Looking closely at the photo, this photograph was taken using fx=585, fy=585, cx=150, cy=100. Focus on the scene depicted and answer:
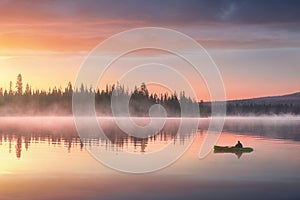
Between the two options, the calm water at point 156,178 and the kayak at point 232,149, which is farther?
the kayak at point 232,149

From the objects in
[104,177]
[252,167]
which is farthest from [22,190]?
[252,167]

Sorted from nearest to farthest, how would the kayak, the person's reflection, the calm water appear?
the calm water → the person's reflection → the kayak

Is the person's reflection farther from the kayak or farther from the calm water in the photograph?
the kayak

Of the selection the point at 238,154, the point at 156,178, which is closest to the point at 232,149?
the point at 238,154

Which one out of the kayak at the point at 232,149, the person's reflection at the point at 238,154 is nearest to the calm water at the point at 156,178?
the person's reflection at the point at 238,154

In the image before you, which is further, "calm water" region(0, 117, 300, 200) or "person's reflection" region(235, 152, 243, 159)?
"person's reflection" region(235, 152, 243, 159)

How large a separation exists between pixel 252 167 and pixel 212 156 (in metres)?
9.52

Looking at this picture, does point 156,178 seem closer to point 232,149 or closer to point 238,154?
point 238,154

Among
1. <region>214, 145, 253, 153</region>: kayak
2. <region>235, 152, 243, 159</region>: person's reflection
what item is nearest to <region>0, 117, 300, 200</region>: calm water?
<region>235, 152, 243, 159</region>: person's reflection

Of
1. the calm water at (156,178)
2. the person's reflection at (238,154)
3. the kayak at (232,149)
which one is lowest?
the calm water at (156,178)

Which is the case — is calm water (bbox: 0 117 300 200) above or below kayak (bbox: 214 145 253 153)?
below

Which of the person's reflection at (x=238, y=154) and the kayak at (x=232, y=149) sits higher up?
the kayak at (x=232, y=149)

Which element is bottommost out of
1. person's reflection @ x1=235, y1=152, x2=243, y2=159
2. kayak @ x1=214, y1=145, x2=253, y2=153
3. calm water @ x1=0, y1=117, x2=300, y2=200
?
calm water @ x1=0, y1=117, x2=300, y2=200

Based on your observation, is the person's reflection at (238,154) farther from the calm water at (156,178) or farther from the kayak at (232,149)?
the kayak at (232,149)
